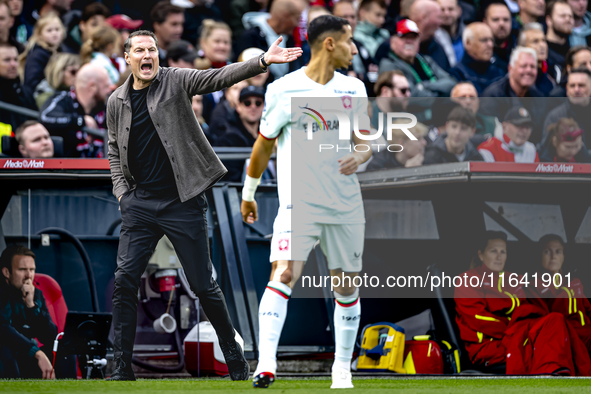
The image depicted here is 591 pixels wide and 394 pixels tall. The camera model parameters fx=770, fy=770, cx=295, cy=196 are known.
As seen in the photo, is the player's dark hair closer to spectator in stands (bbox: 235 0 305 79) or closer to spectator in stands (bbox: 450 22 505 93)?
spectator in stands (bbox: 450 22 505 93)

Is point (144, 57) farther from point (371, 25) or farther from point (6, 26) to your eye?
point (371, 25)

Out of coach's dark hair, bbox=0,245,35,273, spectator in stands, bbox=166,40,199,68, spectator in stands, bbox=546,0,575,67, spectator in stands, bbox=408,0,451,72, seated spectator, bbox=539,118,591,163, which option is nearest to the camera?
coach's dark hair, bbox=0,245,35,273

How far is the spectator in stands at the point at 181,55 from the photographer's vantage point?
8.49 metres

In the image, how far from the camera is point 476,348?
19.7 feet

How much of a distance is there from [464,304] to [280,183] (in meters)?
2.66

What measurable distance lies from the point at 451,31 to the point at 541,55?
3.78 ft

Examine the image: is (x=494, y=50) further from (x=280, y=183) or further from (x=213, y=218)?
(x=280, y=183)

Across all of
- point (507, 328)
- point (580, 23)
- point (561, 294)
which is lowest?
point (507, 328)

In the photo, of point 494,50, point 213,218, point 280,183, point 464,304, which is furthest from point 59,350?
point 494,50

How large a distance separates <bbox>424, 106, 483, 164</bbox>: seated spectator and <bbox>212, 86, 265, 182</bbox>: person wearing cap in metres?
1.79

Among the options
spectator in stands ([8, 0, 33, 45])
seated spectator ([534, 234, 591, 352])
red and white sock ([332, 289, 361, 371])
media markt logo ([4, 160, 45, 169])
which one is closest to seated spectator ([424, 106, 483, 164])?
seated spectator ([534, 234, 591, 352])

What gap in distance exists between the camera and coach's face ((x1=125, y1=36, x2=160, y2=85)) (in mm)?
4293

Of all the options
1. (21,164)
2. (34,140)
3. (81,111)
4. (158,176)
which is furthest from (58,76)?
(158,176)

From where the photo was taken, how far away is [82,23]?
884cm
